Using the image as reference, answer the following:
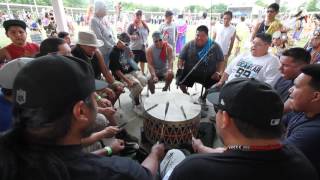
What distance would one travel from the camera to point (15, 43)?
263cm

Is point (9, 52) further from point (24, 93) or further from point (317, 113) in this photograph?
point (317, 113)

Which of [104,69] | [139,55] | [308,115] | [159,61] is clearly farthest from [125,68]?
[308,115]

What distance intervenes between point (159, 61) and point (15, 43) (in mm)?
2075

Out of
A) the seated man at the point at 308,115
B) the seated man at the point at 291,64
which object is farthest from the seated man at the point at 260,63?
the seated man at the point at 308,115

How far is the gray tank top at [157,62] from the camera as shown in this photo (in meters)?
3.69

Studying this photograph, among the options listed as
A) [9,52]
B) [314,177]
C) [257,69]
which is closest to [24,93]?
[314,177]

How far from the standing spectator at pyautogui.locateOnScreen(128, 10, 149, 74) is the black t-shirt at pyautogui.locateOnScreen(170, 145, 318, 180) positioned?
149 inches

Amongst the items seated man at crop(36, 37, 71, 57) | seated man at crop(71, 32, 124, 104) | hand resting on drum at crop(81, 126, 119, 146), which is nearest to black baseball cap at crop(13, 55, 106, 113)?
hand resting on drum at crop(81, 126, 119, 146)

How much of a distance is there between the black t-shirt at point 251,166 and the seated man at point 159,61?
2755 millimetres

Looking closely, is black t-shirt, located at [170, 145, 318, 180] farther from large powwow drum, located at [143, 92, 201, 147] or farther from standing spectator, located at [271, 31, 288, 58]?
standing spectator, located at [271, 31, 288, 58]

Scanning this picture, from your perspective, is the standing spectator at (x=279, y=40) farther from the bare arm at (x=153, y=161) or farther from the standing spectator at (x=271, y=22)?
the bare arm at (x=153, y=161)

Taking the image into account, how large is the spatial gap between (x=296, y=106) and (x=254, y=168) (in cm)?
92

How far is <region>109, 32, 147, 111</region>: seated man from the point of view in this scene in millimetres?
3297

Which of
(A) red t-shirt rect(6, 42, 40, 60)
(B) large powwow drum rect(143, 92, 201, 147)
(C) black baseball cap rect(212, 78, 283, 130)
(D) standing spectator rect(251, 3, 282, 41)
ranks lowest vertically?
(B) large powwow drum rect(143, 92, 201, 147)
